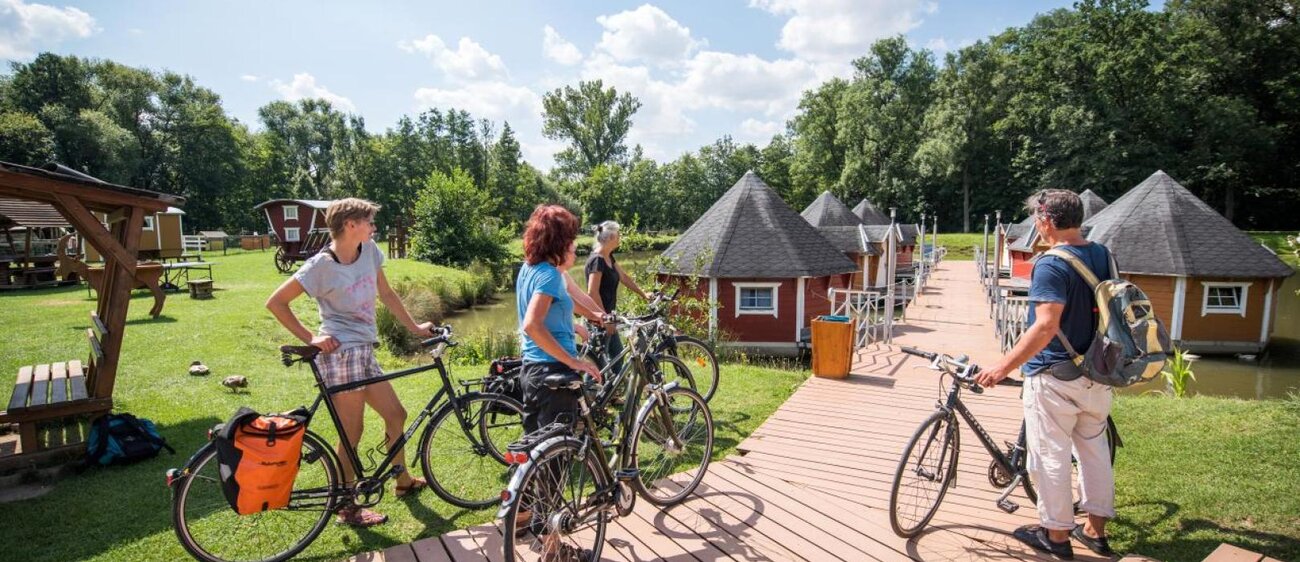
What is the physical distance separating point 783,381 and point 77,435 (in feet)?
22.7

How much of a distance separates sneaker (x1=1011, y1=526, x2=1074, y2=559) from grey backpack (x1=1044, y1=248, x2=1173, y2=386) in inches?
38.4

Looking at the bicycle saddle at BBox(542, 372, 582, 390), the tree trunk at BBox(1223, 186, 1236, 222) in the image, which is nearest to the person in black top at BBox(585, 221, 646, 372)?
the bicycle saddle at BBox(542, 372, 582, 390)

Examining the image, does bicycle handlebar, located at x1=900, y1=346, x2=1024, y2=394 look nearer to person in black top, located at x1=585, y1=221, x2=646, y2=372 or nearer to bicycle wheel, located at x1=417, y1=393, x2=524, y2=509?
bicycle wheel, located at x1=417, y1=393, x2=524, y2=509

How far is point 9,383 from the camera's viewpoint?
760cm

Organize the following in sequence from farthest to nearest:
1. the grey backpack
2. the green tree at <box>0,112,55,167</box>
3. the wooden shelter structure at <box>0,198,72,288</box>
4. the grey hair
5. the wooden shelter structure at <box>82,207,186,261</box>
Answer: the green tree at <box>0,112,55,167</box> → the wooden shelter structure at <box>82,207,186,261</box> → the wooden shelter structure at <box>0,198,72,288</box> → the grey hair → the grey backpack

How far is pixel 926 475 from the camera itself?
3686mm

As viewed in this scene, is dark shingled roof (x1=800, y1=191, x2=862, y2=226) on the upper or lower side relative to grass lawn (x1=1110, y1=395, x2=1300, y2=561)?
upper

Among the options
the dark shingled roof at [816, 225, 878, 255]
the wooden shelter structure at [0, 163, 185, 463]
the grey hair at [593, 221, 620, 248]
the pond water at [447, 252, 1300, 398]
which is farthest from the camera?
the dark shingled roof at [816, 225, 878, 255]

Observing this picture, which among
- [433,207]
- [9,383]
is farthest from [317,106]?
[9,383]

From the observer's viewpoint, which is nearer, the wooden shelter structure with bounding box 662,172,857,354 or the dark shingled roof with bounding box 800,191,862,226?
the wooden shelter structure with bounding box 662,172,857,354

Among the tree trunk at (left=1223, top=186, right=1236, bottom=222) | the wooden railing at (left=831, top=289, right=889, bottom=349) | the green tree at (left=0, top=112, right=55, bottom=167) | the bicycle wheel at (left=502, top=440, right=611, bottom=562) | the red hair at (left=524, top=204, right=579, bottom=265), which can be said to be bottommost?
the wooden railing at (left=831, top=289, right=889, bottom=349)

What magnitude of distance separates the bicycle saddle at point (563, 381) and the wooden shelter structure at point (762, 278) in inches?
485

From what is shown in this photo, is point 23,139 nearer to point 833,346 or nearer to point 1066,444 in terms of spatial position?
point 833,346

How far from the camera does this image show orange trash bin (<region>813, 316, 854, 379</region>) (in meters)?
7.83
